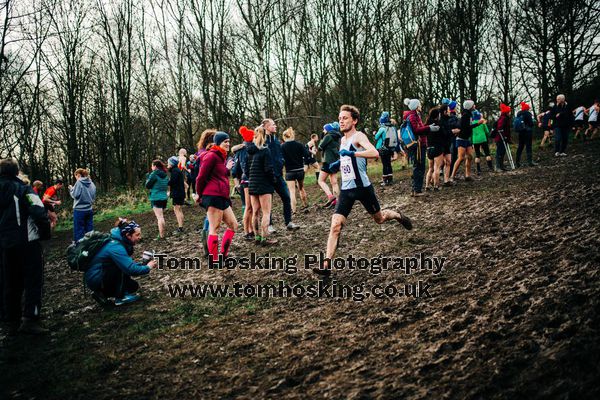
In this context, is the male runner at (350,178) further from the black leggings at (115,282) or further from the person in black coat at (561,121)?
the person in black coat at (561,121)

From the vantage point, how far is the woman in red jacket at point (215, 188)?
6164 millimetres

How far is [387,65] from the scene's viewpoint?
25141mm

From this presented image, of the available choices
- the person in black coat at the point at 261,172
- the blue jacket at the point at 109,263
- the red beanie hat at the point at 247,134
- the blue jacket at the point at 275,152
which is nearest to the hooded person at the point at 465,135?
the blue jacket at the point at 275,152

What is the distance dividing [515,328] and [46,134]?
3569 centimetres

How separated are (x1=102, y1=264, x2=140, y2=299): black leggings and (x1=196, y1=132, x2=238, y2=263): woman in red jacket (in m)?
1.36

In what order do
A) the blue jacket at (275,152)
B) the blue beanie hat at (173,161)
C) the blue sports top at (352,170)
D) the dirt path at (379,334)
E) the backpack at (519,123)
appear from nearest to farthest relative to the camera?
the dirt path at (379,334) → the blue sports top at (352,170) → the blue jacket at (275,152) → the blue beanie hat at (173,161) → the backpack at (519,123)

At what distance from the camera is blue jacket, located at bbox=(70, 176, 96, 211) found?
9.09 m

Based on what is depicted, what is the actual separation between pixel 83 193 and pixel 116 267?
179 inches

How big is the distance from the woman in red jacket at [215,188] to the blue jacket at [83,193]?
175 inches

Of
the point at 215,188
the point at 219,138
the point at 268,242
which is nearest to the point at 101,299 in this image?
the point at 215,188

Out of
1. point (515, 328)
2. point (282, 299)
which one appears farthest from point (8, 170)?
point (515, 328)

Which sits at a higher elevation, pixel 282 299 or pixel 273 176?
pixel 273 176

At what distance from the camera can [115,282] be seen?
5594 mm

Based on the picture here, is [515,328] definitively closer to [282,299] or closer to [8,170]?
[282,299]
